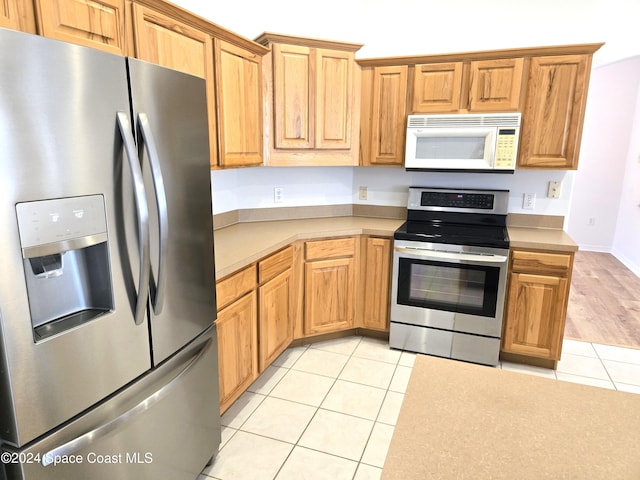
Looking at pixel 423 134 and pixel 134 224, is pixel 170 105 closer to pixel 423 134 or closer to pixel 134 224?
pixel 134 224

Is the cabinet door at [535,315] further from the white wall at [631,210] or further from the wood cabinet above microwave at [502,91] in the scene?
the white wall at [631,210]

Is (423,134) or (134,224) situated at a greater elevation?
(423,134)

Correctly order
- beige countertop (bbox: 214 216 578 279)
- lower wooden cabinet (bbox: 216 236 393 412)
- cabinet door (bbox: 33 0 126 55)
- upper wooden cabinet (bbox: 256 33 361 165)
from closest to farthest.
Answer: cabinet door (bbox: 33 0 126 55) < lower wooden cabinet (bbox: 216 236 393 412) < beige countertop (bbox: 214 216 578 279) < upper wooden cabinet (bbox: 256 33 361 165)

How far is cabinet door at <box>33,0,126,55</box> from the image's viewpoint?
1362 millimetres

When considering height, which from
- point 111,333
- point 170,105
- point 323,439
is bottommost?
point 323,439

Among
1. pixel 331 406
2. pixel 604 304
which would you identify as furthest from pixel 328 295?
pixel 604 304

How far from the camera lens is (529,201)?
3139mm

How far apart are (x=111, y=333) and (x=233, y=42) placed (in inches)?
73.3

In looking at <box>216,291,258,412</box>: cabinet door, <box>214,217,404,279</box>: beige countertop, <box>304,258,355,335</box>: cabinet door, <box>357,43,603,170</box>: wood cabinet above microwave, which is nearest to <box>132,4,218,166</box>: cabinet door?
<box>214,217,404,279</box>: beige countertop

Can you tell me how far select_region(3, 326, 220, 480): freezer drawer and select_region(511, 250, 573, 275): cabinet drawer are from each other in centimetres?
199

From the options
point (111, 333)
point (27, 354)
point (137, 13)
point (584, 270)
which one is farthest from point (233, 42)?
point (584, 270)

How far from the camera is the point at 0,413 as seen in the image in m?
1.04

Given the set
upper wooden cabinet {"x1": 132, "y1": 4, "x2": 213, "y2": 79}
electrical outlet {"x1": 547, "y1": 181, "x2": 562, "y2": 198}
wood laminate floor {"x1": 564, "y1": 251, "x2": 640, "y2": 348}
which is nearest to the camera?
upper wooden cabinet {"x1": 132, "y1": 4, "x2": 213, "y2": 79}

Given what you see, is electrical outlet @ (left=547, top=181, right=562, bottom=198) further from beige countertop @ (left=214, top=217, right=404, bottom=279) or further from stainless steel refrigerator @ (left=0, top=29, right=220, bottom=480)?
stainless steel refrigerator @ (left=0, top=29, right=220, bottom=480)
